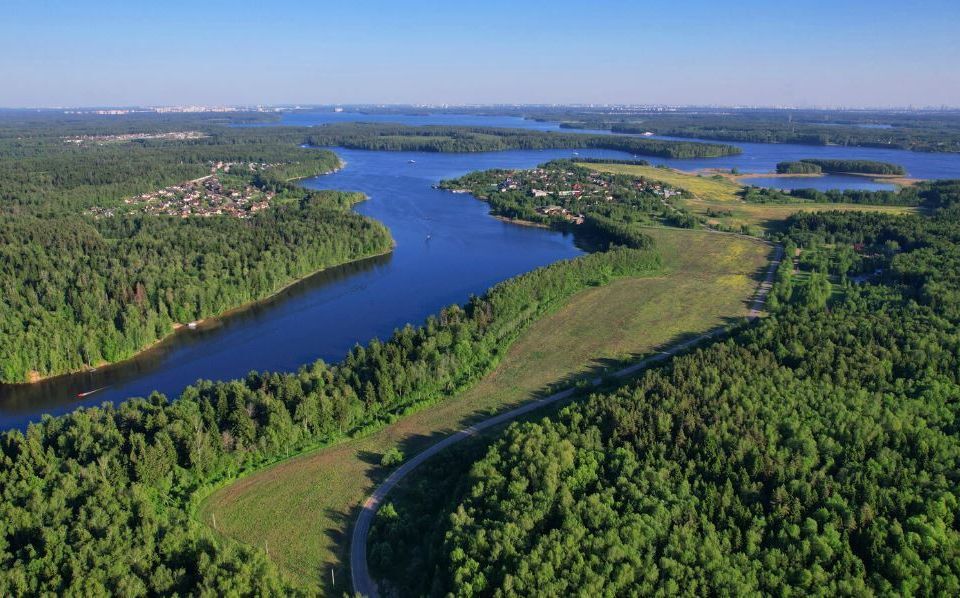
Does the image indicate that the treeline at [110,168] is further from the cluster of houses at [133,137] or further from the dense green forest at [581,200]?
the dense green forest at [581,200]

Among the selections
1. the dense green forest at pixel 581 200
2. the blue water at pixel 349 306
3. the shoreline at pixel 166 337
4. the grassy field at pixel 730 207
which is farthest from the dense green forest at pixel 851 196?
the shoreline at pixel 166 337

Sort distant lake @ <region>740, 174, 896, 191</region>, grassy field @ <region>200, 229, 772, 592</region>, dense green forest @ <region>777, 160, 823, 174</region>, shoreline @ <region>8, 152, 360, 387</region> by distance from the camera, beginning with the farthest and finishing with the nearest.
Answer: dense green forest @ <region>777, 160, 823, 174</region> → distant lake @ <region>740, 174, 896, 191</region> → shoreline @ <region>8, 152, 360, 387</region> → grassy field @ <region>200, 229, 772, 592</region>

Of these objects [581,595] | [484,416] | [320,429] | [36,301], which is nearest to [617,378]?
[484,416]

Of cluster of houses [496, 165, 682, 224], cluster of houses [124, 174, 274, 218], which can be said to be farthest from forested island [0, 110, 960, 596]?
cluster of houses [496, 165, 682, 224]

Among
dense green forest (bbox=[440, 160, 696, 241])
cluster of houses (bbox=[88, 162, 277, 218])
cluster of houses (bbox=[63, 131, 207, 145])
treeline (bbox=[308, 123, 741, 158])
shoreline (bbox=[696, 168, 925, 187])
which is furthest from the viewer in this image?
cluster of houses (bbox=[63, 131, 207, 145])

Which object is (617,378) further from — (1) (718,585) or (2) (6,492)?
(2) (6,492)

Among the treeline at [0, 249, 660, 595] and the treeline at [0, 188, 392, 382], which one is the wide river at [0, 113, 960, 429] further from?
the treeline at [0, 249, 660, 595]
